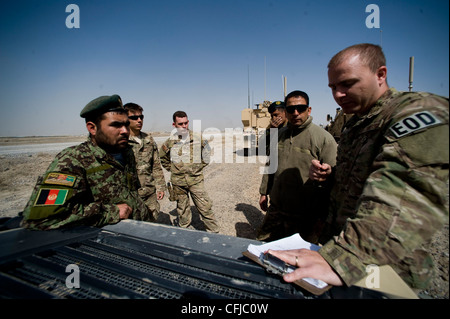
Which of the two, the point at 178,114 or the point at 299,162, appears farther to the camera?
the point at 178,114

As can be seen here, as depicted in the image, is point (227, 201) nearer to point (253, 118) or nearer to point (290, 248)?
point (290, 248)

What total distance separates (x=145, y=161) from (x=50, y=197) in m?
2.47

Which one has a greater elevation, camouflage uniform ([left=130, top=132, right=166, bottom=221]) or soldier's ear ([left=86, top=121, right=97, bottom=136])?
soldier's ear ([left=86, top=121, right=97, bottom=136])

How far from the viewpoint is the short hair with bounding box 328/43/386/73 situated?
1.21 meters

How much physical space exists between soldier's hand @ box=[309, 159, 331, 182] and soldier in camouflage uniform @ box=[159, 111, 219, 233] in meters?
2.70

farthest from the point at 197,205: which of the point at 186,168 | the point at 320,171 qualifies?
the point at 320,171

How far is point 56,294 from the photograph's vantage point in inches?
29.2

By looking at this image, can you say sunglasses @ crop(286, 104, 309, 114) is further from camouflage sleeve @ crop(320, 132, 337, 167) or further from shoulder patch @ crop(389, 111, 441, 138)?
shoulder patch @ crop(389, 111, 441, 138)

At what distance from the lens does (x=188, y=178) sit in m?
4.20

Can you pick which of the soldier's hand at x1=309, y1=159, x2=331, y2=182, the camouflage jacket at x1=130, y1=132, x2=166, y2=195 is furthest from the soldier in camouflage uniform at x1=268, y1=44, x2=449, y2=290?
the camouflage jacket at x1=130, y1=132, x2=166, y2=195

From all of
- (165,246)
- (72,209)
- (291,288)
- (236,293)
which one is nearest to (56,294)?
(165,246)

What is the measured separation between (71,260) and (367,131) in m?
1.75
